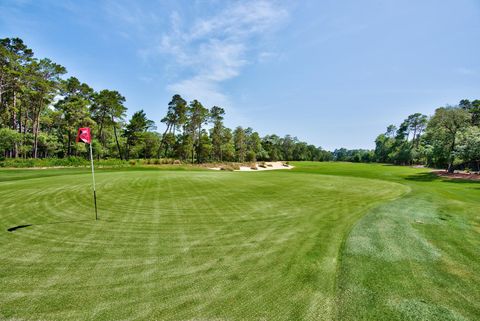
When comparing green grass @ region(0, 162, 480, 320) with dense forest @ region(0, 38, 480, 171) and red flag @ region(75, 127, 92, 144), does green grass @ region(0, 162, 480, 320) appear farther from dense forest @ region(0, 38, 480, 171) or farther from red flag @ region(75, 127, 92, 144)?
dense forest @ region(0, 38, 480, 171)

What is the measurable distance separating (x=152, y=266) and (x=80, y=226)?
4269mm

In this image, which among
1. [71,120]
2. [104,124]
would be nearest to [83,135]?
[71,120]

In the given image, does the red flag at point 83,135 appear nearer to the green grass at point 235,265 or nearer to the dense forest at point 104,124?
the green grass at point 235,265

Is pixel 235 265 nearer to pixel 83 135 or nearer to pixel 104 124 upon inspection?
pixel 83 135

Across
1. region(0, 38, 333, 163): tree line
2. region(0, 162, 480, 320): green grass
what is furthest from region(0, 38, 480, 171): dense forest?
region(0, 162, 480, 320): green grass

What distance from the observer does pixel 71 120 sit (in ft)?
150

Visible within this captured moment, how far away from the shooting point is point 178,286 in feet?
13.8

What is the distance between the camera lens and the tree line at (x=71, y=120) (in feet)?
121

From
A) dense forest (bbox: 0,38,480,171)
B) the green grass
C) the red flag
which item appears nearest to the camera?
the green grass

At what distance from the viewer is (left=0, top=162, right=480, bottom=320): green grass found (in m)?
3.63

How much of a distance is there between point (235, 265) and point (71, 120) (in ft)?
180

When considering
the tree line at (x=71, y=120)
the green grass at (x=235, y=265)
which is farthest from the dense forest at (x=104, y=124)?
the green grass at (x=235, y=265)

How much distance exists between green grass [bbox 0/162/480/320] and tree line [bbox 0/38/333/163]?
136ft

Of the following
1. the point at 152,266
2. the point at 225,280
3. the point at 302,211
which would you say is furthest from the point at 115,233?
the point at 302,211
